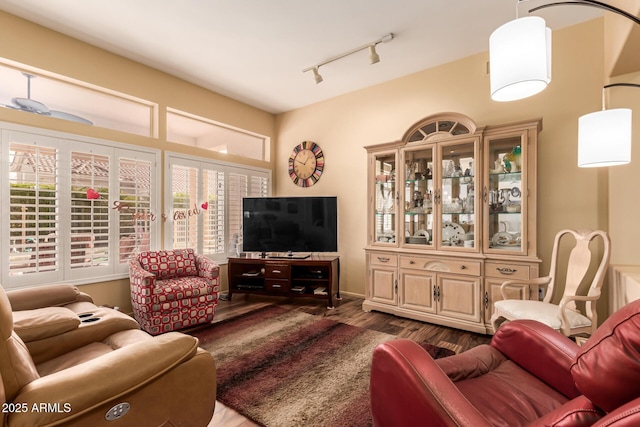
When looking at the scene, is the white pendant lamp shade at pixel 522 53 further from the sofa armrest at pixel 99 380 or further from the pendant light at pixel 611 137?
the sofa armrest at pixel 99 380

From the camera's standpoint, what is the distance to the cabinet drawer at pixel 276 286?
12.9 ft

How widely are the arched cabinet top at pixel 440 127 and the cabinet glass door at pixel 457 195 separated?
0.15 m

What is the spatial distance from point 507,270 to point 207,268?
3229 mm

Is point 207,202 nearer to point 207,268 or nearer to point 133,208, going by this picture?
point 133,208

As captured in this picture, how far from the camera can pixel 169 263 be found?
346cm

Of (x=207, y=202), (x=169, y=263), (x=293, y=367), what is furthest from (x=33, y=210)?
(x=293, y=367)

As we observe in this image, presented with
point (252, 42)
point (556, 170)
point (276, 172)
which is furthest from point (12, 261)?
point (556, 170)

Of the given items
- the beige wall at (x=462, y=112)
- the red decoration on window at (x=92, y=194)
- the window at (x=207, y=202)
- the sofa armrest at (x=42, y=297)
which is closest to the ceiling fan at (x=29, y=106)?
the red decoration on window at (x=92, y=194)

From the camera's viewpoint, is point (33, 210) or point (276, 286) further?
point (276, 286)

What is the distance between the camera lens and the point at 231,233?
4520 millimetres

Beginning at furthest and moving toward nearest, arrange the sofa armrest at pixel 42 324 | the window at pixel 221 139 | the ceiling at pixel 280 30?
the window at pixel 221 139, the ceiling at pixel 280 30, the sofa armrest at pixel 42 324

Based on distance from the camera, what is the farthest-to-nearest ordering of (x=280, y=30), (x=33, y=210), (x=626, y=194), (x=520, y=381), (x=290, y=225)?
1. (x=290, y=225)
2. (x=280, y=30)
3. (x=33, y=210)
4. (x=626, y=194)
5. (x=520, y=381)

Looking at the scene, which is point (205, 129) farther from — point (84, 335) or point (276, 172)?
point (84, 335)

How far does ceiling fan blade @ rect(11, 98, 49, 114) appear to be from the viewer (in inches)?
111
